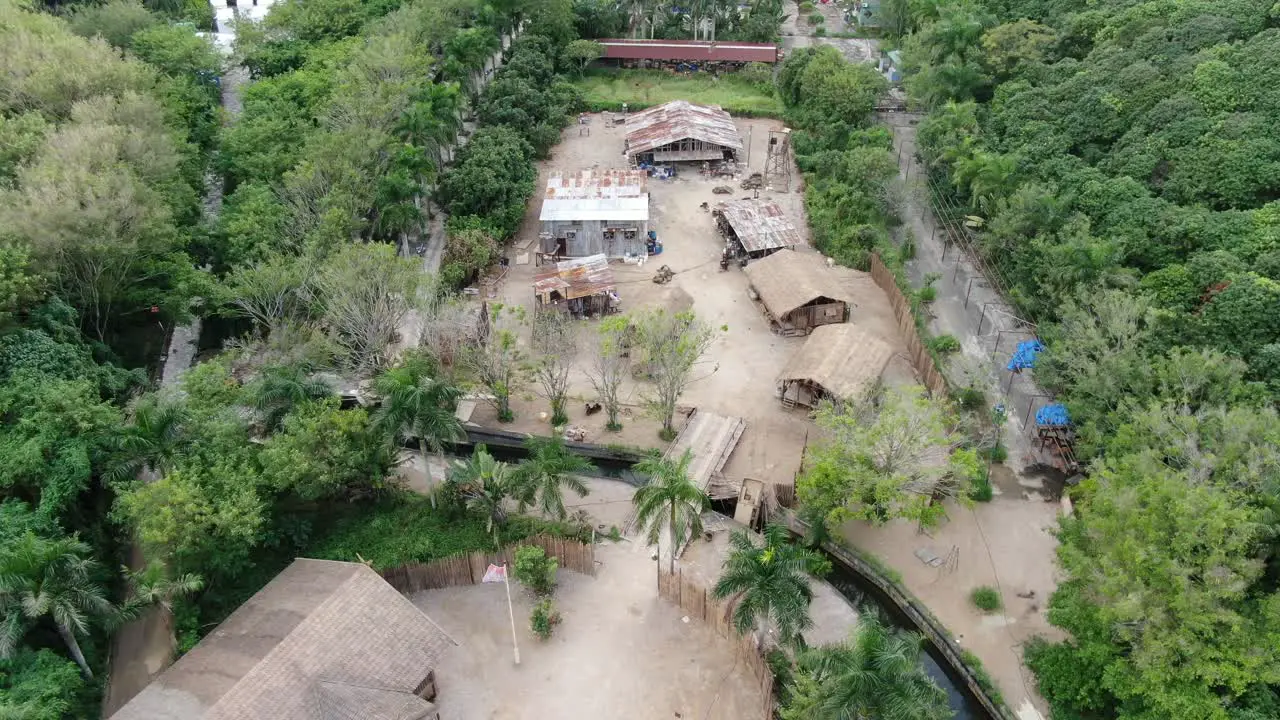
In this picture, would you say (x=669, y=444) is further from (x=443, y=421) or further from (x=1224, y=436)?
(x=1224, y=436)

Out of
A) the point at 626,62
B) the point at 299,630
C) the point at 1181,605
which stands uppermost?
the point at 626,62

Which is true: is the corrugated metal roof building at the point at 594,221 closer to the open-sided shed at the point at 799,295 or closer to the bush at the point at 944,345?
the open-sided shed at the point at 799,295

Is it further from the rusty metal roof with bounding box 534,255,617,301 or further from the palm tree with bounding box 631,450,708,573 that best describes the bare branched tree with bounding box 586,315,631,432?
the palm tree with bounding box 631,450,708,573

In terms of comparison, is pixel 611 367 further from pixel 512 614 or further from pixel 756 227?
pixel 756 227

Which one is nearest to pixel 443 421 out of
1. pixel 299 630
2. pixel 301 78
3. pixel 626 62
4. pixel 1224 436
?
pixel 299 630

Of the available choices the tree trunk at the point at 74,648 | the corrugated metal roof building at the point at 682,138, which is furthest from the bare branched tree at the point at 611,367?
the corrugated metal roof building at the point at 682,138

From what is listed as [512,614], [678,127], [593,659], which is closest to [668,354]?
[512,614]

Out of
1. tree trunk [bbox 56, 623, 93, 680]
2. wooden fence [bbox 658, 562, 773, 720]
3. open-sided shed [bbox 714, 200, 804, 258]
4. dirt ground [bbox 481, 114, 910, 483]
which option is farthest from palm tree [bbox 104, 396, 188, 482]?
open-sided shed [bbox 714, 200, 804, 258]
